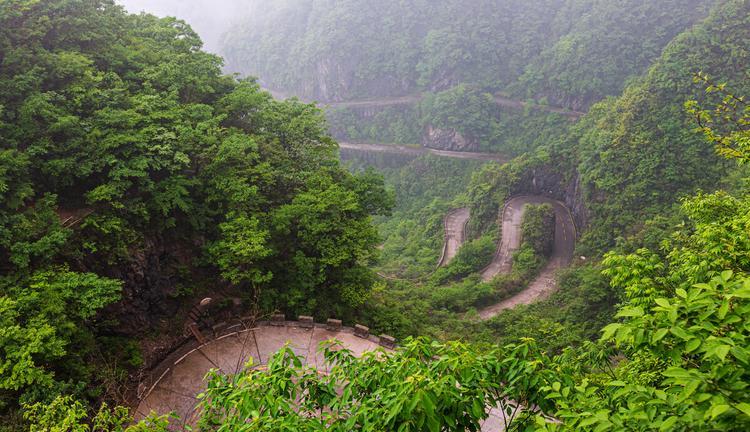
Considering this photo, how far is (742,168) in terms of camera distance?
1056 inches

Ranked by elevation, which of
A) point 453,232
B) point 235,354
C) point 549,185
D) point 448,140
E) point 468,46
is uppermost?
point 468,46

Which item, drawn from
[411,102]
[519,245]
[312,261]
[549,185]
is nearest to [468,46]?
[411,102]

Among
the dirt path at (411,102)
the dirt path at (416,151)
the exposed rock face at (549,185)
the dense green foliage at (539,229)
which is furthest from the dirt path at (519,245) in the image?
the dirt path at (411,102)

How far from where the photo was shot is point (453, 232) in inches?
1773

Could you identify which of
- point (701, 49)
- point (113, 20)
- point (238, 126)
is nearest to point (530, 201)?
point (701, 49)

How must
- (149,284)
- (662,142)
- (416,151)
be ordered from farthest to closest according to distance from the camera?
1. (416,151)
2. (662,142)
3. (149,284)

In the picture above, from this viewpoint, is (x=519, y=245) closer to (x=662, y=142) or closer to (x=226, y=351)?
(x=662, y=142)

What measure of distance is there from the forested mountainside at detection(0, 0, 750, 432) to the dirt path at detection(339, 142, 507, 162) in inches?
699

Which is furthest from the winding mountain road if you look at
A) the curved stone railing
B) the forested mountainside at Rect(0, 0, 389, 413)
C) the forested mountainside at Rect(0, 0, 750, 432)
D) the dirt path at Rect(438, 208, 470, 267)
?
the forested mountainside at Rect(0, 0, 389, 413)

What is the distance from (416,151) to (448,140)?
16.3 feet

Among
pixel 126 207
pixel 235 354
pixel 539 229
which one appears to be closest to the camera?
pixel 126 207

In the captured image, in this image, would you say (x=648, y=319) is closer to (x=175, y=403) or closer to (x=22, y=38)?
(x=175, y=403)

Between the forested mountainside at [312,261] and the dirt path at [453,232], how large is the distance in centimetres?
54

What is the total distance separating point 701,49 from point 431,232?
27.1m
